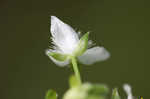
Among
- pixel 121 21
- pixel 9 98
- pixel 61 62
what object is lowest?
pixel 9 98

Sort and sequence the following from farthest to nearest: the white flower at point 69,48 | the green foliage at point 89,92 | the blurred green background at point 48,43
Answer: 1. the blurred green background at point 48,43
2. the white flower at point 69,48
3. the green foliage at point 89,92

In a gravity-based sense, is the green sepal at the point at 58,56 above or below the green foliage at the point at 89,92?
above

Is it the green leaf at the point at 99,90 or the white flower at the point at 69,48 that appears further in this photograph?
the white flower at the point at 69,48

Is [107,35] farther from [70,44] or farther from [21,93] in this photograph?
[70,44]

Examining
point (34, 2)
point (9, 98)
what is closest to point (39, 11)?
point (34, 2)

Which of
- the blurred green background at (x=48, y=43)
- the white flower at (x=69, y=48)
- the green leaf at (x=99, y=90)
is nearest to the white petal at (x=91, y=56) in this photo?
the white flower at (x=69, y=48)

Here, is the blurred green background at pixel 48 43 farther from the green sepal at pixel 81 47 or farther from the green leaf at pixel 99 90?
the green leaf at pixel 99 90

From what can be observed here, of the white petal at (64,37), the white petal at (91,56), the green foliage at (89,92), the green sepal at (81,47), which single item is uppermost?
the white petal at (64,37)

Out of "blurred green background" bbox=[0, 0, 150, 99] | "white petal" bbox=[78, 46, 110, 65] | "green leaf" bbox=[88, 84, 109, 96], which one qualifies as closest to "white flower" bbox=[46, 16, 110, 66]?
"white petal" bbox=[78, 46, 110, 65]
